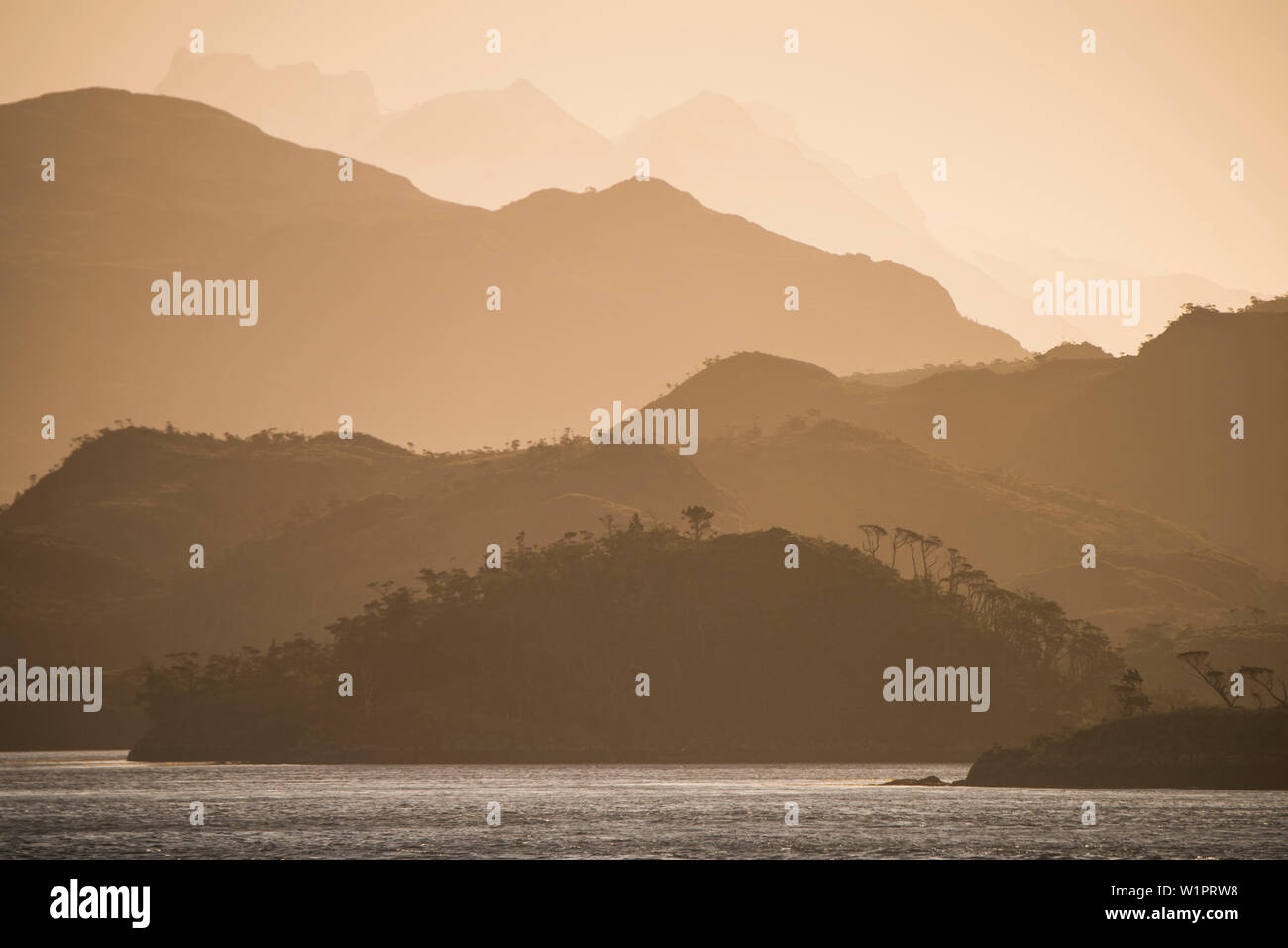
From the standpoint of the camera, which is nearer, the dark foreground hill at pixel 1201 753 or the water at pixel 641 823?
the water at pixel 641 823

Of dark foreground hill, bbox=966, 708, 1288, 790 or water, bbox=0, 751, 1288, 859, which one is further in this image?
dark foreground hill, bbox=966, 708, 1288, 790

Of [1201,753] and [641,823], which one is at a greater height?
[1201,753]

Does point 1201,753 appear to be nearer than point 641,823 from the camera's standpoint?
No
